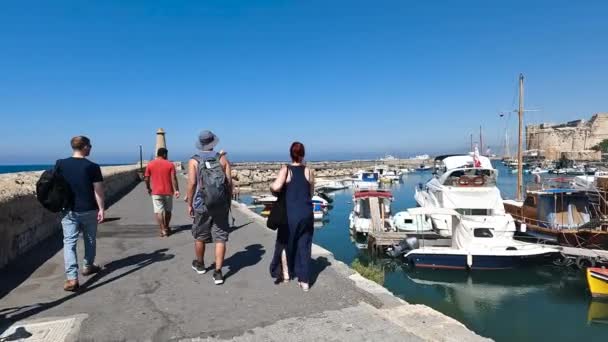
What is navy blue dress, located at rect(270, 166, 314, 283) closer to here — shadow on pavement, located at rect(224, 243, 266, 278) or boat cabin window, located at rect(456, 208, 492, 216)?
shadow on pavement, located at rect(224, 243, 266, 278)

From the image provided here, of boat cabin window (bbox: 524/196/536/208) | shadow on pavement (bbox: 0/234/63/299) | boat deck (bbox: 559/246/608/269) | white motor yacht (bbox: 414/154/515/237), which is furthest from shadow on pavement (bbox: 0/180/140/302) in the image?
boat cabin window (bbox: 524/196/536/208)

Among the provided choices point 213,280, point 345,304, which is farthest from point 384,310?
point 213,280

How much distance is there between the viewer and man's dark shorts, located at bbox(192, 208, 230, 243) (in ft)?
15.4

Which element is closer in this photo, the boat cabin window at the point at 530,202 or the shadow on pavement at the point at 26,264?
the shadow on pavement at the point at 26,264

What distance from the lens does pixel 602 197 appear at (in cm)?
1738

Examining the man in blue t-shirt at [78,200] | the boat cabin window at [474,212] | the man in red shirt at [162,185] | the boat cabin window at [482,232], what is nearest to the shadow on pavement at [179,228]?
the man in red shirt at [162,185]

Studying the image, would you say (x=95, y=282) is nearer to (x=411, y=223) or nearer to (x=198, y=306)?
(x=198, y=306)

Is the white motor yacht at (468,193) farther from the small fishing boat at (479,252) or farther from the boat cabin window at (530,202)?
the boat cabin window at (530,202)

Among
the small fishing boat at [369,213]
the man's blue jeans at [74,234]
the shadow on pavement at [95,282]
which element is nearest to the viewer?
the shadow on pavement at [95,282]

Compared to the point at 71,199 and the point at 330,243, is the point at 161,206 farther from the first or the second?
the point at 330,243

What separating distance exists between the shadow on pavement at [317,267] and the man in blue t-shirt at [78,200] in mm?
2893

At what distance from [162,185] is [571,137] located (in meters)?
132

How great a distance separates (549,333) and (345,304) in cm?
981

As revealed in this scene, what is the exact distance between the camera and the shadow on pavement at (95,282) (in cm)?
369
